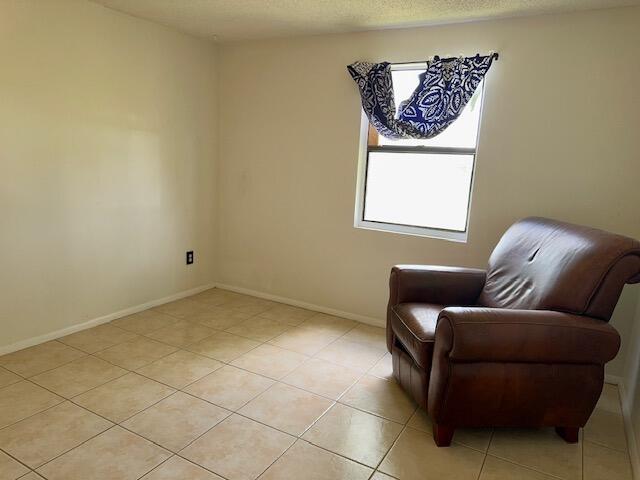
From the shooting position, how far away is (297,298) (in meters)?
3.68

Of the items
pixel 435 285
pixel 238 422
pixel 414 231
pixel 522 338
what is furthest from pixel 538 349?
pixel 414 231

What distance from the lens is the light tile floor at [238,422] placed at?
1.73m

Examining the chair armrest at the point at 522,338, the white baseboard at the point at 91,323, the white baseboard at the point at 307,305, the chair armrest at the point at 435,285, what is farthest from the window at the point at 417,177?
the white baseboard at the point at 91,323

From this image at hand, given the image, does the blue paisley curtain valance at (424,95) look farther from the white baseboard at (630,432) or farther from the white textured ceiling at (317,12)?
the white baseboard at (630,432)

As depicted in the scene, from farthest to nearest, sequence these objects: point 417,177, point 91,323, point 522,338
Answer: point 417,177, point 91,323, point 522,338

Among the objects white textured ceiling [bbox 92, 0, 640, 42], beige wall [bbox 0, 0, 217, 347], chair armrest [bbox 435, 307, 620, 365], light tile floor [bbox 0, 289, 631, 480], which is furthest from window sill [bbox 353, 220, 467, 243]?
beige wall [bbox 0, 0, 217, 347]

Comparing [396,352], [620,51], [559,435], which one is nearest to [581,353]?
[559,435]

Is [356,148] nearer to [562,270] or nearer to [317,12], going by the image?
[317,12]

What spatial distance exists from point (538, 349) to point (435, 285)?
2.44 feet

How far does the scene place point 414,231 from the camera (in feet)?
10.4

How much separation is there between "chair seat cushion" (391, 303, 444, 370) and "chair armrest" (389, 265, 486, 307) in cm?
7

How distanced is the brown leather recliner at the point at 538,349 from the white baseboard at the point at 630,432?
224mm

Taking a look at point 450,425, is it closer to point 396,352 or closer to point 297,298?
point 396,352

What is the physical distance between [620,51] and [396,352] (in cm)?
212
